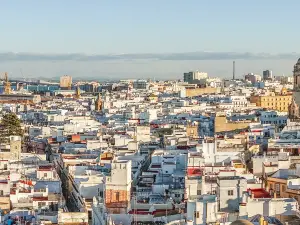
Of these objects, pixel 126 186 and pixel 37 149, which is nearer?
pixel 126 186

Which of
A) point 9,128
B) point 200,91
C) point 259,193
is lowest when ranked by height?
point 200,91

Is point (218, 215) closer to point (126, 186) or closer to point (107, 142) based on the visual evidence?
point (126, 186)

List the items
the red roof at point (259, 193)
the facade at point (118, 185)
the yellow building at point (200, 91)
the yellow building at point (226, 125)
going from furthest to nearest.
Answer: the yellow building at point (200, 91)
the yellow building at point (226, 125)
the facade at point (118, 185)
the red roof at point (259, 193)

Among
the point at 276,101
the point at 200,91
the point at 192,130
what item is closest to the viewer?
the point at 192,130

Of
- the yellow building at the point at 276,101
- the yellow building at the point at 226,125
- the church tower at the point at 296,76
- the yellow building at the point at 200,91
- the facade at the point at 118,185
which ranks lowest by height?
the yellow building at the point at 200,91

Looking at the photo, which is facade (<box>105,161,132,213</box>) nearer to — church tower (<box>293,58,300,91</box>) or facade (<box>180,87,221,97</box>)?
church tower (<box>293,58,300,91</box>)

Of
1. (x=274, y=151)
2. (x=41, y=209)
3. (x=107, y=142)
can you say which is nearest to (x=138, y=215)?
(x=41, y=209)

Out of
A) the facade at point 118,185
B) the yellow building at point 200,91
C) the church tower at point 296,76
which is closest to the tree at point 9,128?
the church tower at point 296,76

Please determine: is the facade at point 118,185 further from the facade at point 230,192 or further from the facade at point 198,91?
the facade at point 198,91

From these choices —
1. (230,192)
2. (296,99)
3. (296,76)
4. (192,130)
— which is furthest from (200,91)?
(230,192)

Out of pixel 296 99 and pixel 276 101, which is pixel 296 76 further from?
pixel 276 101

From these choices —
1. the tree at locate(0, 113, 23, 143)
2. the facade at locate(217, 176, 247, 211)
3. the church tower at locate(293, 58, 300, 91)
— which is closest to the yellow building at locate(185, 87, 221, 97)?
the church tower at locate(293, 58, 300, 91)
